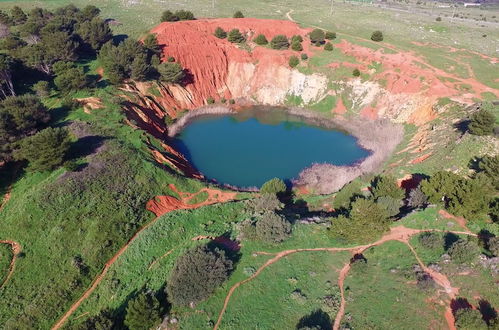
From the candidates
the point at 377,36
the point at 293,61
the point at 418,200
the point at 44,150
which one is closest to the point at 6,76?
the point at 44,150

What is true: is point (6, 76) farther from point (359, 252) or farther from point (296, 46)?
point (359, 252)

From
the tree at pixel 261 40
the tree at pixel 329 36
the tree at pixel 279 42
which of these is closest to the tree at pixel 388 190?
the tree at pixel 279 42

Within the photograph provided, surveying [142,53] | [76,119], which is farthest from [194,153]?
[142,53]

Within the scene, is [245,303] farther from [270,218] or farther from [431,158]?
[431,158]

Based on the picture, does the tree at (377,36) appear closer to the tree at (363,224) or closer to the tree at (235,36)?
the tree at (235,36)

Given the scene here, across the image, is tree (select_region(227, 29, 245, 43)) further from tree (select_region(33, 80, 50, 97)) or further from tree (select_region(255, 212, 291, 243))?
tree (select_region(255, 212, 291, 243))

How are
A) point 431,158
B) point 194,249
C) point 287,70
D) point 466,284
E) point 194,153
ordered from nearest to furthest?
point 466,284 < point 194,249 < point 431,158 < point 194,153 < point 287,70
